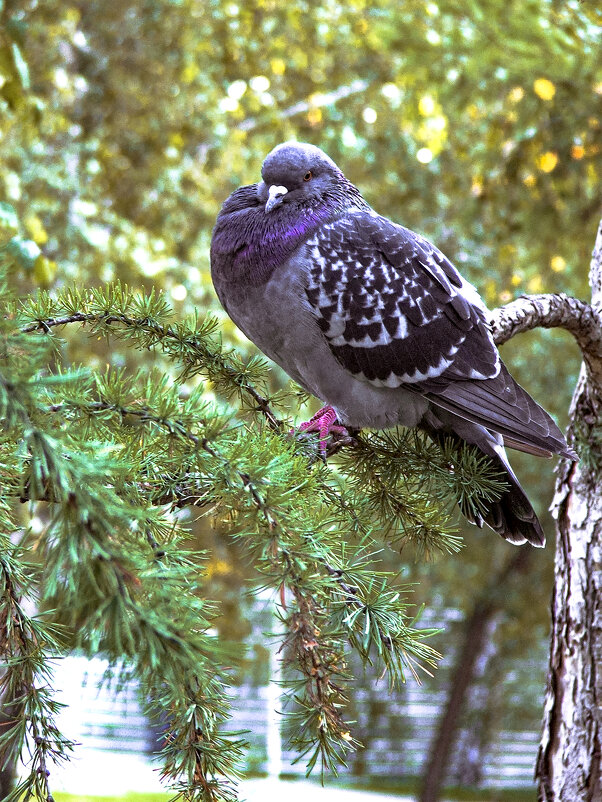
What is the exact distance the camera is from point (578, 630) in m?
1.95

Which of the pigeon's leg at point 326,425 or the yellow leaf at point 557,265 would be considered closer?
the pigeon's leg at point 326,425

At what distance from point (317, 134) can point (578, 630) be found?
17.1ft

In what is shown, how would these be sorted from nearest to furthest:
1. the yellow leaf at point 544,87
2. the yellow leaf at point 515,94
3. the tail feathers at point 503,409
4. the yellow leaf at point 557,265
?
the tail feathers at point 503,409 < the yellow leaf at point 544,87 < the yellow leaf at point 515,94 < the yellow leaf at point 557,265

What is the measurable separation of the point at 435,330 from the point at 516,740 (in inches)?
314

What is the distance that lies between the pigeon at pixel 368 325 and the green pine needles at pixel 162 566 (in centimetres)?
74

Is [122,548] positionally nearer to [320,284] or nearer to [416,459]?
[416,459]

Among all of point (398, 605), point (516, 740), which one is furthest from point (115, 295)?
point (516, 740)

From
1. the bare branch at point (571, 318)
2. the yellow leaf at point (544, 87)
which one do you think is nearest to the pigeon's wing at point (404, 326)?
the bare branch at point (571, 318)

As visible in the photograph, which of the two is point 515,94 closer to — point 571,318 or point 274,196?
point 274,196

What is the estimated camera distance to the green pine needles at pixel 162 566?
2.81 feet

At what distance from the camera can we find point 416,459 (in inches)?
75.9

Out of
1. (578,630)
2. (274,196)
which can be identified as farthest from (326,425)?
(578,630)

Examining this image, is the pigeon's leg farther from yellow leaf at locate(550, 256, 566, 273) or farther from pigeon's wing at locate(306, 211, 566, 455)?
yellow leaf at locate(550, 256, 566, 273)

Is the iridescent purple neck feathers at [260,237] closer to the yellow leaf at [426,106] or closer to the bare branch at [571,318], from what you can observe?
the bare branch at [571,318]
